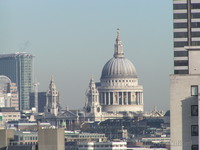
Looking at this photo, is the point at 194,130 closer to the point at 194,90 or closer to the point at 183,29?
the point at 194,90

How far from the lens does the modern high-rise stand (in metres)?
58.4

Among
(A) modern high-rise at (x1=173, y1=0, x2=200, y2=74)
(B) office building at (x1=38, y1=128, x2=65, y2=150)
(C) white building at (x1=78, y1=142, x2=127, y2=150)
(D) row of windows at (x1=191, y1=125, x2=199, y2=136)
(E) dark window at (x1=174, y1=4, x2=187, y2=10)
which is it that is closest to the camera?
(B) office building at (x1=38, y1=128, x2=65, y2=150)

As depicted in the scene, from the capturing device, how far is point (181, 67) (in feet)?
218

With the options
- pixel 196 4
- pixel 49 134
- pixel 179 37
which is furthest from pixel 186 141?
pixel 179 37

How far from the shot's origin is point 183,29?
220 feet

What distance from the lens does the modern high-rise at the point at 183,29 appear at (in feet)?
191

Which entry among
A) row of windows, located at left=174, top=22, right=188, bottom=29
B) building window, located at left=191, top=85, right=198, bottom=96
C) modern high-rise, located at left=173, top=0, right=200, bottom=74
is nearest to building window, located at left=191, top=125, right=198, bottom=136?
building window, located at left=191, top=85, right=198, bottom=96

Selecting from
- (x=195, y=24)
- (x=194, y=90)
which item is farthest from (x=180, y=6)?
(x=194, y=90)

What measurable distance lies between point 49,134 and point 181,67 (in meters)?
26.9

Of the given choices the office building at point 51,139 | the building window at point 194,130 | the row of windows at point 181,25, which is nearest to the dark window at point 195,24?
the row of windows at point 181,25

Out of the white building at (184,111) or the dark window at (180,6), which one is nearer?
the white building at (184,111)

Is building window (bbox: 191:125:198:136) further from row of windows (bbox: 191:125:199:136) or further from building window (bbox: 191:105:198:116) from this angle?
building window (bbox: 191:105:198:116)

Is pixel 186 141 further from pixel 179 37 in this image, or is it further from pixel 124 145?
pixel 124 145

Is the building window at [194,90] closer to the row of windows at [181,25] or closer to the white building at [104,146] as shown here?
the row of windows at [181,25]
